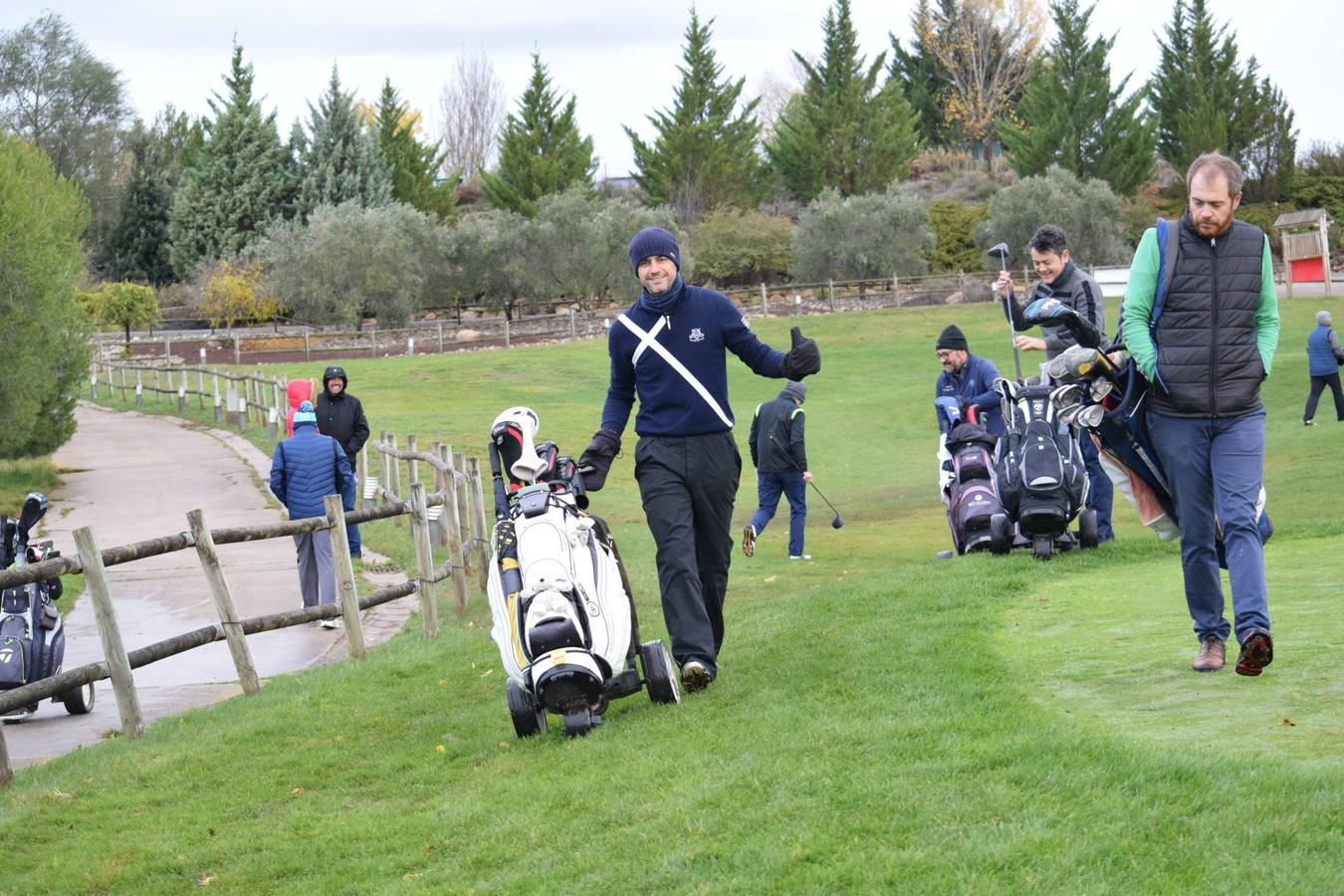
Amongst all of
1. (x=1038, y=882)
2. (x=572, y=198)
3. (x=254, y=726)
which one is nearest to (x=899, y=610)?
(x=254, y=726)

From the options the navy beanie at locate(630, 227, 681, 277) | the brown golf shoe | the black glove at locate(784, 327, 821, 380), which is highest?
the navy beanie at locate(630, 227, 681, 277)

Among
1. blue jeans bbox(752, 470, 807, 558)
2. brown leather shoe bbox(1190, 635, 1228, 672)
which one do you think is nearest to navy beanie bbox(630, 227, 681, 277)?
brown leather shoe bbox(1190, 635, 1228, 672)

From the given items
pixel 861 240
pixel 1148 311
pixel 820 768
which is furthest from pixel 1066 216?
pixel 820 768

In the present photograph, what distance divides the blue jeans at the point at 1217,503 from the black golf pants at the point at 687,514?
2048mm

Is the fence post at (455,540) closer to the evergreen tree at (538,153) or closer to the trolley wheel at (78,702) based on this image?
the trolley wheel at (78,702)

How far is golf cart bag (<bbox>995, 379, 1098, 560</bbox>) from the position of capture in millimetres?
11141

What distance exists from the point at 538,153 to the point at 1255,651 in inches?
2844

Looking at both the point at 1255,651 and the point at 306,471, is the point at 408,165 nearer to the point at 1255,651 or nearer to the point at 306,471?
the point at 306,471

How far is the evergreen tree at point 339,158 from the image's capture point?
67.5 meters

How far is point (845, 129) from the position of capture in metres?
77.1

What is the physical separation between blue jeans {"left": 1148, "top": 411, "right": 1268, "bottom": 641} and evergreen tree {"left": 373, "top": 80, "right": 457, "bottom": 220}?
67.3 meters

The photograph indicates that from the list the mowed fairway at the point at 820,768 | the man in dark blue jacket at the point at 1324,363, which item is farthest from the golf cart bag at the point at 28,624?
the man in dark blue jacket at the point at 1324,363

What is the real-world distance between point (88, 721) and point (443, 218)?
66.6m

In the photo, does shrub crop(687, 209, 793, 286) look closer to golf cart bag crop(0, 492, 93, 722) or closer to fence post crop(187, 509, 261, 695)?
golf cart bag crop(0, 492, 93, 722)
